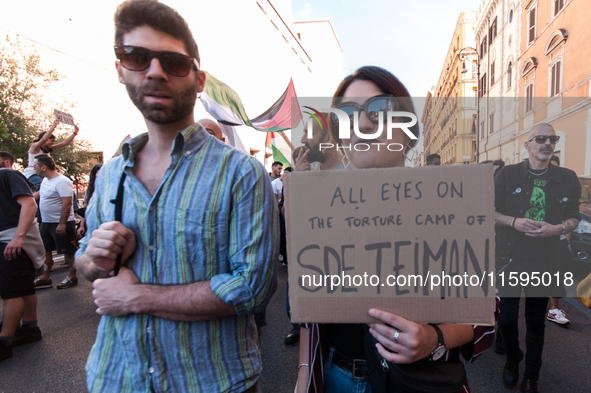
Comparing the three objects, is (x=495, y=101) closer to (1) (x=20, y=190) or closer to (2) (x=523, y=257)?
(2) (x=523, y=257)

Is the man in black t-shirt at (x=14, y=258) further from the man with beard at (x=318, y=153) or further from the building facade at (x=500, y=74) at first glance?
the building facade at (x=500, y=74)

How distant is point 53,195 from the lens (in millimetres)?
5258

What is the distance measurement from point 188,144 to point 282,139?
26.0 ft

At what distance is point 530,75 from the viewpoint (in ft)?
58.1

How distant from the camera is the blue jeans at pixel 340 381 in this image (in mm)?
1155

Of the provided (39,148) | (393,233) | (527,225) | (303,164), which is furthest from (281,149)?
(393,233)

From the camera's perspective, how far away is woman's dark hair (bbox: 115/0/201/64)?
1.14 meters

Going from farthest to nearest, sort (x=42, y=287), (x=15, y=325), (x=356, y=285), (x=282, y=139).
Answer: (x=282, y=139), (x=42, y=287), (x=15, y=325), (x=356, y=285)

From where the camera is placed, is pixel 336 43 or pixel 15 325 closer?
pixel 15 325

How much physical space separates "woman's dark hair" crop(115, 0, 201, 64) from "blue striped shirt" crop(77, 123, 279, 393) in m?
0.41

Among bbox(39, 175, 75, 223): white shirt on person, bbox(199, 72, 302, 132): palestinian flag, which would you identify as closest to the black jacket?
bbox(199, 72, 302, 132): palestinian flag

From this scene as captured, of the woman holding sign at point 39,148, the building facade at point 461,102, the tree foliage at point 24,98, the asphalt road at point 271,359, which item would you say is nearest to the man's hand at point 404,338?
the asphalt road at point 271,359

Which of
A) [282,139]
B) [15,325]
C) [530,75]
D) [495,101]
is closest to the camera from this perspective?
[15,325]

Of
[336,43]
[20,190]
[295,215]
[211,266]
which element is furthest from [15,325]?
[336,43]
